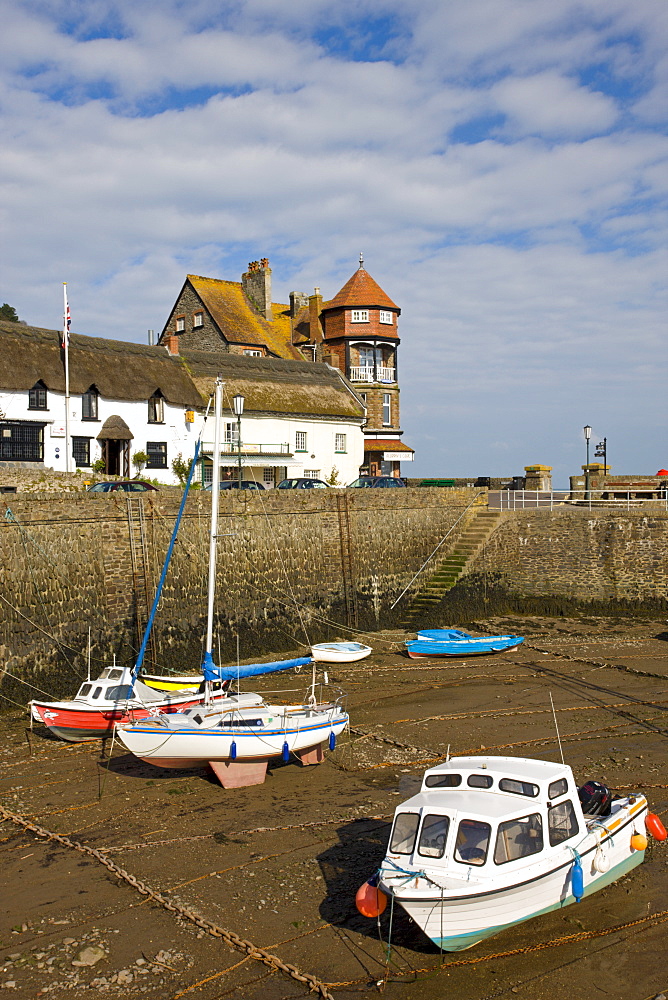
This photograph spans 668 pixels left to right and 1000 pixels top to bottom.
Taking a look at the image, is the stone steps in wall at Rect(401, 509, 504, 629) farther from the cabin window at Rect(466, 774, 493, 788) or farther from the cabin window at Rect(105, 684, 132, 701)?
the cabin window at Rect(466, 774, 493, 788)

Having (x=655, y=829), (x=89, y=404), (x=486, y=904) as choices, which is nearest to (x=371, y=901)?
(x=486, y=904)

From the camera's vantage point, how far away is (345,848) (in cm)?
1362

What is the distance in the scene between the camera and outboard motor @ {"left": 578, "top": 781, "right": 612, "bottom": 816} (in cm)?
1280

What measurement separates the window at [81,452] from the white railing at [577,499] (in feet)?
64.3

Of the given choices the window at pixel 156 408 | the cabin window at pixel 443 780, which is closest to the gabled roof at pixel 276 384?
the window at pixel 156 408

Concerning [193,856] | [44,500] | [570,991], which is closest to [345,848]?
[193,856]

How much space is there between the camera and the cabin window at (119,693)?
19484mm

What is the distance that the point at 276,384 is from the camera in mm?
46125

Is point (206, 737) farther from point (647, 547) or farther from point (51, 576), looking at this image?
point (647, 547)

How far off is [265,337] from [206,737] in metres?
41.2

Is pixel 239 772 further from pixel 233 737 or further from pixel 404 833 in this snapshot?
pixel 404 833

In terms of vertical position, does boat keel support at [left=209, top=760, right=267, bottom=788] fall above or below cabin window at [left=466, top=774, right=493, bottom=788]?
below

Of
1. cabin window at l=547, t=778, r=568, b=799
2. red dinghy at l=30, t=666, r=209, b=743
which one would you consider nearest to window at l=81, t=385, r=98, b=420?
red dinghy at l=30, t=666, r=209, b=743

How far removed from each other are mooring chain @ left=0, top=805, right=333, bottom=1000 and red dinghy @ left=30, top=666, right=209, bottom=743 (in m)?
3.97
